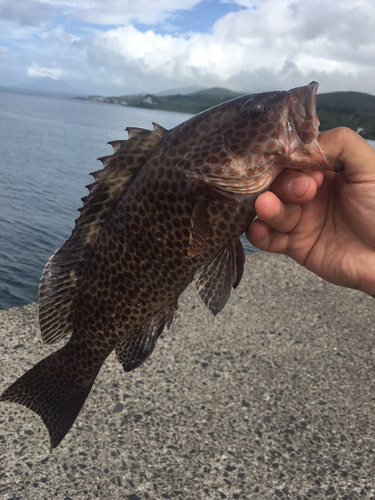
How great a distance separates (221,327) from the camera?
5.62 metres

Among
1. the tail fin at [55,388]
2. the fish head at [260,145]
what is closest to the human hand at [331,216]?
the fish head at [260,145]

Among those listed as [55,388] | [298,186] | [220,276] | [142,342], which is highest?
[298,186]

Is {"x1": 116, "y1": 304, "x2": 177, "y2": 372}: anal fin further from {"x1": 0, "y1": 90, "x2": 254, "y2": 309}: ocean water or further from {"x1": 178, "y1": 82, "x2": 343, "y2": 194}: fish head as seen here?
{"x1": 0, "y1": 90, "x2": 254, "y2": 309}: ocean water

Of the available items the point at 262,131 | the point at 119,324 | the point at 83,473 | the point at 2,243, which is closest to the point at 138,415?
the point at 83,473

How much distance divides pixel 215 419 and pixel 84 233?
2.75 m

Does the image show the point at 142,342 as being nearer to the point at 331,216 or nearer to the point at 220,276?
the point at 220,276

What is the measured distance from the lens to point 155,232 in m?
2.27

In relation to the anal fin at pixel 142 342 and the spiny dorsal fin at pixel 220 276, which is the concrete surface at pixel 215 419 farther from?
the spiny dorsal fin at pixel 220 276

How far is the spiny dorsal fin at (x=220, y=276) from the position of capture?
2.39 metres

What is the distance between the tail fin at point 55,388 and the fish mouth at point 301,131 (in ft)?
6.13

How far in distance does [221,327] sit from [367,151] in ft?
12.1

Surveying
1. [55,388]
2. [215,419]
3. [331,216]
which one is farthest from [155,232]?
[215,419]

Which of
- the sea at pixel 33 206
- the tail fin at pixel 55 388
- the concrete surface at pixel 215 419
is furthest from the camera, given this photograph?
the sea at pixel 33 206

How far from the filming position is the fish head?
1.97 meters
